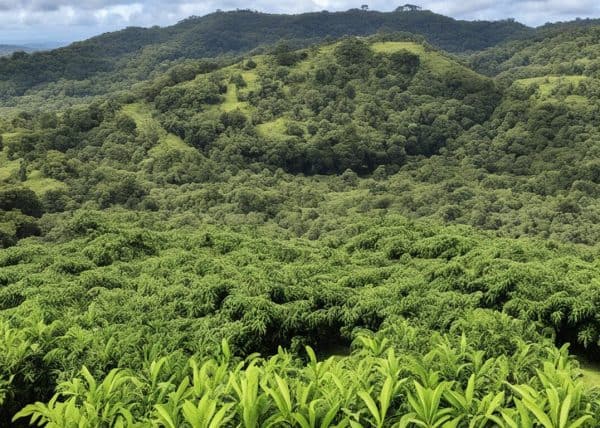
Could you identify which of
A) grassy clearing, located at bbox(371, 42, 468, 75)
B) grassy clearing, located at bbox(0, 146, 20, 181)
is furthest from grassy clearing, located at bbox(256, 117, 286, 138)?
grassy clearing, located at bbox(0, 146, 20, 181)

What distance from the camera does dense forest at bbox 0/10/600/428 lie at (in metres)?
5.47

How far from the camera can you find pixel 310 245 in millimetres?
23062

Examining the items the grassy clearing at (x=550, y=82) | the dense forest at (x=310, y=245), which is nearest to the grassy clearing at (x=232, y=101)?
the dense forest at (x=310, y=245)

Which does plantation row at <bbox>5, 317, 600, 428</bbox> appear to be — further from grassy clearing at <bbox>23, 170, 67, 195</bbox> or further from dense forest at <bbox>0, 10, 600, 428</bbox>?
grassy clearing at <bbox>23, 170, 67, 195</bbox>

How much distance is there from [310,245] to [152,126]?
55745 millimetres

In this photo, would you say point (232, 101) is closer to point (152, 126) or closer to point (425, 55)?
point (152, 126)

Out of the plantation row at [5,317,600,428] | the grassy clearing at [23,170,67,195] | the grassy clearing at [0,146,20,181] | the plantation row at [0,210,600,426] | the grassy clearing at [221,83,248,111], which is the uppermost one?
the plantation row at [5,317,600,428]

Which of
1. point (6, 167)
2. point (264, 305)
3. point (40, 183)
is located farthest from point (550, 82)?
point (264, 305)

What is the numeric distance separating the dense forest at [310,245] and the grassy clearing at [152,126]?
39 cm

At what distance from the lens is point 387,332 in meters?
8.40

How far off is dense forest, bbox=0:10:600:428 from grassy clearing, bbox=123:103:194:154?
389 millimetres

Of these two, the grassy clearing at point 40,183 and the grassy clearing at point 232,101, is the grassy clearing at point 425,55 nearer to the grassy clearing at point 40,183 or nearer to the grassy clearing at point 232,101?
the grassy clearing at point 232,101

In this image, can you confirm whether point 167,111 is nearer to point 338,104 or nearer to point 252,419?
point 338,104

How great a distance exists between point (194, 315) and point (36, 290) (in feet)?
13.5
